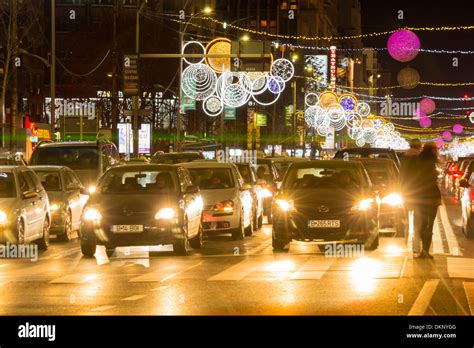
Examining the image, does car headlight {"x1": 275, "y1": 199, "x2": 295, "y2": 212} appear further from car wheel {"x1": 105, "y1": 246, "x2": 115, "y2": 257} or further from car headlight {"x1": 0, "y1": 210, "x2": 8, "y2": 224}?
car headlight {"x1": 0, "y1": 210, "x2": 8, "y2": 224}

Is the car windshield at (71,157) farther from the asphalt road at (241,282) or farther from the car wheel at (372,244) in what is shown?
the car wheel at (372,244)

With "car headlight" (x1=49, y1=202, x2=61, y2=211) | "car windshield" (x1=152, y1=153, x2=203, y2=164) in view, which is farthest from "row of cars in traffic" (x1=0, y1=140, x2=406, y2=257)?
"car windshield" (x1=152, y1=153, x2=203, y2=164)

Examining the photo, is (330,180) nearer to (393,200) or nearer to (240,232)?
(240,232)

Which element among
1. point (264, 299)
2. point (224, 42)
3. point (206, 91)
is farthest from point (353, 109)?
point (264, 299)

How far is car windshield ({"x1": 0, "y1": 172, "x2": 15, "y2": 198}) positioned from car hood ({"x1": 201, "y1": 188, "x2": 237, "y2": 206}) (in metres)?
4.58

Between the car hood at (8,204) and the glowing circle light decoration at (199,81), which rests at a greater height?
the glowing circle light decoration at (199,81)

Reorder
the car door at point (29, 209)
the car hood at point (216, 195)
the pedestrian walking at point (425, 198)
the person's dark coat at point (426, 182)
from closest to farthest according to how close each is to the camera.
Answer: the pedestrian walking at point (425, 198)
the person's dark coat at point (426, 182)
the car door at point (29, 209)
the car hood at point (216, 195)

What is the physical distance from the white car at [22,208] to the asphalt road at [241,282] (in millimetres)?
565

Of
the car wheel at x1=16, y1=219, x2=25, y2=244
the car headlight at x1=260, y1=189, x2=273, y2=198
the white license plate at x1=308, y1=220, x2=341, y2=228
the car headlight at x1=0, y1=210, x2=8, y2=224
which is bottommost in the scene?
the car headlight at x1=260, y1=189, x2=273, y2=198

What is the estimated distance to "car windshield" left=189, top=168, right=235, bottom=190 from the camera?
1021 inches

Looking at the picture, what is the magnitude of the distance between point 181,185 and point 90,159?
12456mm

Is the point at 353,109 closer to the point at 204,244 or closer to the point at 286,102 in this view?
the point at 286,102

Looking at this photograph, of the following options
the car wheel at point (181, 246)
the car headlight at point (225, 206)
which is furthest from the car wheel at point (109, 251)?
the car headlight at point (225, 206)

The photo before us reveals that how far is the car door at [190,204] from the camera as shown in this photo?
2189 centimetres
